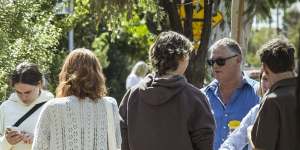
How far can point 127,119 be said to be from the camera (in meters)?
6.00

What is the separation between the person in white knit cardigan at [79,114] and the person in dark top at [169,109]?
0.20 m

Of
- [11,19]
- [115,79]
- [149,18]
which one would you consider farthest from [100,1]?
[115,79]

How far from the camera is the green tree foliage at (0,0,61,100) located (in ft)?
30.2

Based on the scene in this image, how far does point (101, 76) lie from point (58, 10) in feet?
19.9

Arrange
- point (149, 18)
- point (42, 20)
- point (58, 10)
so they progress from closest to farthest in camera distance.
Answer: point (42, 20)
point (58, 10)
point (149, 18)

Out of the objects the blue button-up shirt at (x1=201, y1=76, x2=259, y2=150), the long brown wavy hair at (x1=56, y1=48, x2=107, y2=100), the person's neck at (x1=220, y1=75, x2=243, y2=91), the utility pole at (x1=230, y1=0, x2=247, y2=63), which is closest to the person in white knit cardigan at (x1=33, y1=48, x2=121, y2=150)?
the long brown wavy hair at (x1=56, y1=48, x2=107, y2=100)

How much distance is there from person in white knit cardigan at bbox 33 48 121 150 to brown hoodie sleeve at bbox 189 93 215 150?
570 mm

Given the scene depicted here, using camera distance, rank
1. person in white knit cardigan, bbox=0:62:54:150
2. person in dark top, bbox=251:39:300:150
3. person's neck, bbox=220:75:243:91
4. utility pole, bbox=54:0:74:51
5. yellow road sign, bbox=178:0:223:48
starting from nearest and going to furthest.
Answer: person in dark top, bbox=251:39:300:150 → person in white knit cardigan, bbox=0:62:54:150 → person's neck, bbox=220:75:243:91 → yellow road sign, bbox=178:0:223:48 → utility pole, bbox=54:0:74:51

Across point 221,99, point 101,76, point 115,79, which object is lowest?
point 115,79

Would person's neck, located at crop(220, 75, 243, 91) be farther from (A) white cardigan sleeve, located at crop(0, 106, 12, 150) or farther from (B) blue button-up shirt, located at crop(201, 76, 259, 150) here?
(A) white cardigan sleeve, located at crop(0, 106, 12, 150)

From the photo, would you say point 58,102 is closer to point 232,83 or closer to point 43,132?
point 43,132

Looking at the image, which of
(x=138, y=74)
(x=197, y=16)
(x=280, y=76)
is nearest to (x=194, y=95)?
(x=280, y=76)

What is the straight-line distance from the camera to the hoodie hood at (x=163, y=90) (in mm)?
5785

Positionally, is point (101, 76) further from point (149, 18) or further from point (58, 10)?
point (149, 18)
